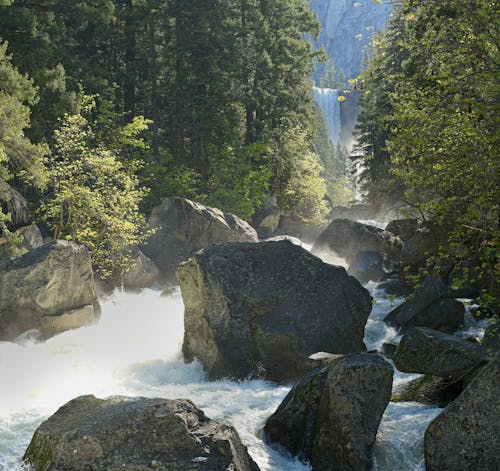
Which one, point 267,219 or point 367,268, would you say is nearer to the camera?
point 367,268

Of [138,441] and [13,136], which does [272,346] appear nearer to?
[138,441]

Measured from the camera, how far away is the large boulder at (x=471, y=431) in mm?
7664

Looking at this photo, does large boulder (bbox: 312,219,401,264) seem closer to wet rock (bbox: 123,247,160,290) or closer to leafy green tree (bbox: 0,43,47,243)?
A: wet rock (bbox: 123,247,160,290)

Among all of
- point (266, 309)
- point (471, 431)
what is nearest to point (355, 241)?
point (266, 309)

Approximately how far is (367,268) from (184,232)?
8.30 meters

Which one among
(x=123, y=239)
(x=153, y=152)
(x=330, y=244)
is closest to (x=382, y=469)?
(x=123, y=239)

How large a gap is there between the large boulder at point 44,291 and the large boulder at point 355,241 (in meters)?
11.9

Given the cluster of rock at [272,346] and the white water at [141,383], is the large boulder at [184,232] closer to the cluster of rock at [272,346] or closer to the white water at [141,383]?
the cluster of rock at [272,346]

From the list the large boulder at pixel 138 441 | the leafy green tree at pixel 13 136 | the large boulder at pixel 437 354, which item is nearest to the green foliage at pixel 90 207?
the leafy green tree at pixel 13 136

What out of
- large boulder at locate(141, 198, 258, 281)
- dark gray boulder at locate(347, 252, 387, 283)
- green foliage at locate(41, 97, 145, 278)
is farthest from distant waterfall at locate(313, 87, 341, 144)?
green foliage at locate(41, 97, 145, 278)

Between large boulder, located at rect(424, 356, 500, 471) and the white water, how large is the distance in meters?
0.67

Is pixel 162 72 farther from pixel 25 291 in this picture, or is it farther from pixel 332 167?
pixel 332 167

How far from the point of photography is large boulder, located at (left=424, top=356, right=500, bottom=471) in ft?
25.1

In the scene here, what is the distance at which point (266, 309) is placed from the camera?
1419 centimetres
